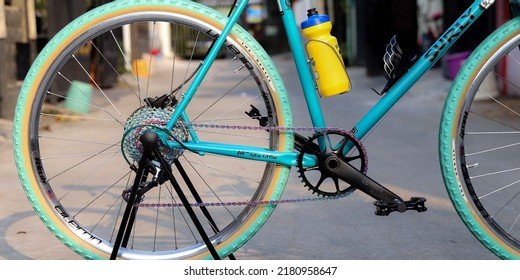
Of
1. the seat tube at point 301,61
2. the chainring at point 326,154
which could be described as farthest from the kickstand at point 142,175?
the seat tube at point 301,61

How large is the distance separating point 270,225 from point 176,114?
1679 mm

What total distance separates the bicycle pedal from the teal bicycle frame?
0.85 ft

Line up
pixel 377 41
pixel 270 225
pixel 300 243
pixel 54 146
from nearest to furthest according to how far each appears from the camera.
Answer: pixel 300 243 < pixel 270 225 < pixel 54 146 < pixel 377 41

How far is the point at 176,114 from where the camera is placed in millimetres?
3316

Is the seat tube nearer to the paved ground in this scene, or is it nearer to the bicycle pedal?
the bicycle pedal

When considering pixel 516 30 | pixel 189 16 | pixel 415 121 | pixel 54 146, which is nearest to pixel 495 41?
pixel 516 30

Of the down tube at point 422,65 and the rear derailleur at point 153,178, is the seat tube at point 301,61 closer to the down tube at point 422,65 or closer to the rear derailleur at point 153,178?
the down tube at point 422,65

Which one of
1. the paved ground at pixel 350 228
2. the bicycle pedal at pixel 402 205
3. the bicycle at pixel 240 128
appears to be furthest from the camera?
the paved ground at pixel 350 228

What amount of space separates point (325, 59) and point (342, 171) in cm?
41

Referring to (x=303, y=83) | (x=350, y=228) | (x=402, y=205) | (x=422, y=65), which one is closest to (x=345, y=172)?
(x=402, y=205)

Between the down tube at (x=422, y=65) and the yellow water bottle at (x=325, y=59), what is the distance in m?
0.15

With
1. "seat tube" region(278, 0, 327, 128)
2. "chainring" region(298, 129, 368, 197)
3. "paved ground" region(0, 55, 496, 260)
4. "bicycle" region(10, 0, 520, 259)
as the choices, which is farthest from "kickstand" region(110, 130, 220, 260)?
"paved ground" region(0, 55, 496, 260)

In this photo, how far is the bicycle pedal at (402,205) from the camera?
339 cm
